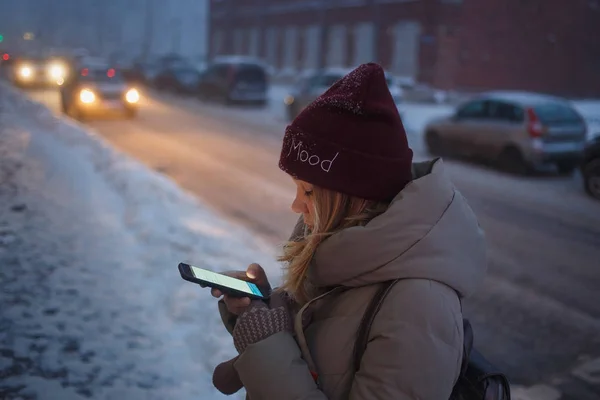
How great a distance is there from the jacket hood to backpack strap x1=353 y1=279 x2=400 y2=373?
3cm

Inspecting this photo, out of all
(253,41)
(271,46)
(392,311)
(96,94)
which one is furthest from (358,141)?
(253,41)

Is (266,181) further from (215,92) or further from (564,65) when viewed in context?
(564,65)

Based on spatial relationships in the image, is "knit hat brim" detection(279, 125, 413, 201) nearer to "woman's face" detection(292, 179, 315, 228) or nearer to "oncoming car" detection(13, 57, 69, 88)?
"woman's face" detection(292, 179, 315, 228)

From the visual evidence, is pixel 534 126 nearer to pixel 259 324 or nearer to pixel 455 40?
pixel 259 324

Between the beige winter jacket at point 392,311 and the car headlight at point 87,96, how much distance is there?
17978mm

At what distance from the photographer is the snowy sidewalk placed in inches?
131

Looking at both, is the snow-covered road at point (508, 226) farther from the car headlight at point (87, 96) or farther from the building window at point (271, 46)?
the building window at point (271, 46)

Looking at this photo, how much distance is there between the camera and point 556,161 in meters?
11.6

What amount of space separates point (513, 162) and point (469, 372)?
11013 mm

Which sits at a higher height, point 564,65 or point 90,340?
point 564,65

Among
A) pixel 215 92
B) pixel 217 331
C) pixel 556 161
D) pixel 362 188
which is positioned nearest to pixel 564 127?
pixel 556 161

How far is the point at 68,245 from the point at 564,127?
9.77 metres

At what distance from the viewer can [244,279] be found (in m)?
1.88

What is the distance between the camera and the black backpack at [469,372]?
1.50 metres
